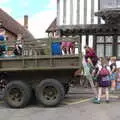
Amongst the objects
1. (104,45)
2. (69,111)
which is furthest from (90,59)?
(104,45)

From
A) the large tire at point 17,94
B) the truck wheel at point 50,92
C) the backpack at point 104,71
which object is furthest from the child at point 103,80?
the large tire at point 17,94

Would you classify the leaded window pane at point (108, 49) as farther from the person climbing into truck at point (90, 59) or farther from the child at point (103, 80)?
the child at point (103, 80)

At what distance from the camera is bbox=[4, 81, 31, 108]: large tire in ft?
49.7

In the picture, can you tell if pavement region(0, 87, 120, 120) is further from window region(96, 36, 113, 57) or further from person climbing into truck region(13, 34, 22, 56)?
window region(96, 36, 113, 57)

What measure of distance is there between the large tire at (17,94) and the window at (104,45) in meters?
11.5

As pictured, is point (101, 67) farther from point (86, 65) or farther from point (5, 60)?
point (5, 60)

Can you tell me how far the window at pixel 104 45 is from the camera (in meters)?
26.2

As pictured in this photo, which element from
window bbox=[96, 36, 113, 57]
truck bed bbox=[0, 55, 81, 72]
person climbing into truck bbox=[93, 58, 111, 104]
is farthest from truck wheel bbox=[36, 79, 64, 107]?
window bbox=[96, 36, 113, 57]

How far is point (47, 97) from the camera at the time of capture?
50.0ft

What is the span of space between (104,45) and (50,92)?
11.4m

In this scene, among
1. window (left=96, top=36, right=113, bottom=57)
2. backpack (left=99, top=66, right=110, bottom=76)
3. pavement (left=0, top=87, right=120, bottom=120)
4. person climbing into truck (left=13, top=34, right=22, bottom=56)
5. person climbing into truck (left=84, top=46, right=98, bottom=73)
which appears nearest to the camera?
pavement (left=0, top=87, right=120, bottom=120)

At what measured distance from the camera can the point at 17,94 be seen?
15.3 metres

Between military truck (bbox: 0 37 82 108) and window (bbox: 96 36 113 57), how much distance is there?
11.0 m

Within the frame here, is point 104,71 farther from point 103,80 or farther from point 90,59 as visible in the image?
point 90,59
